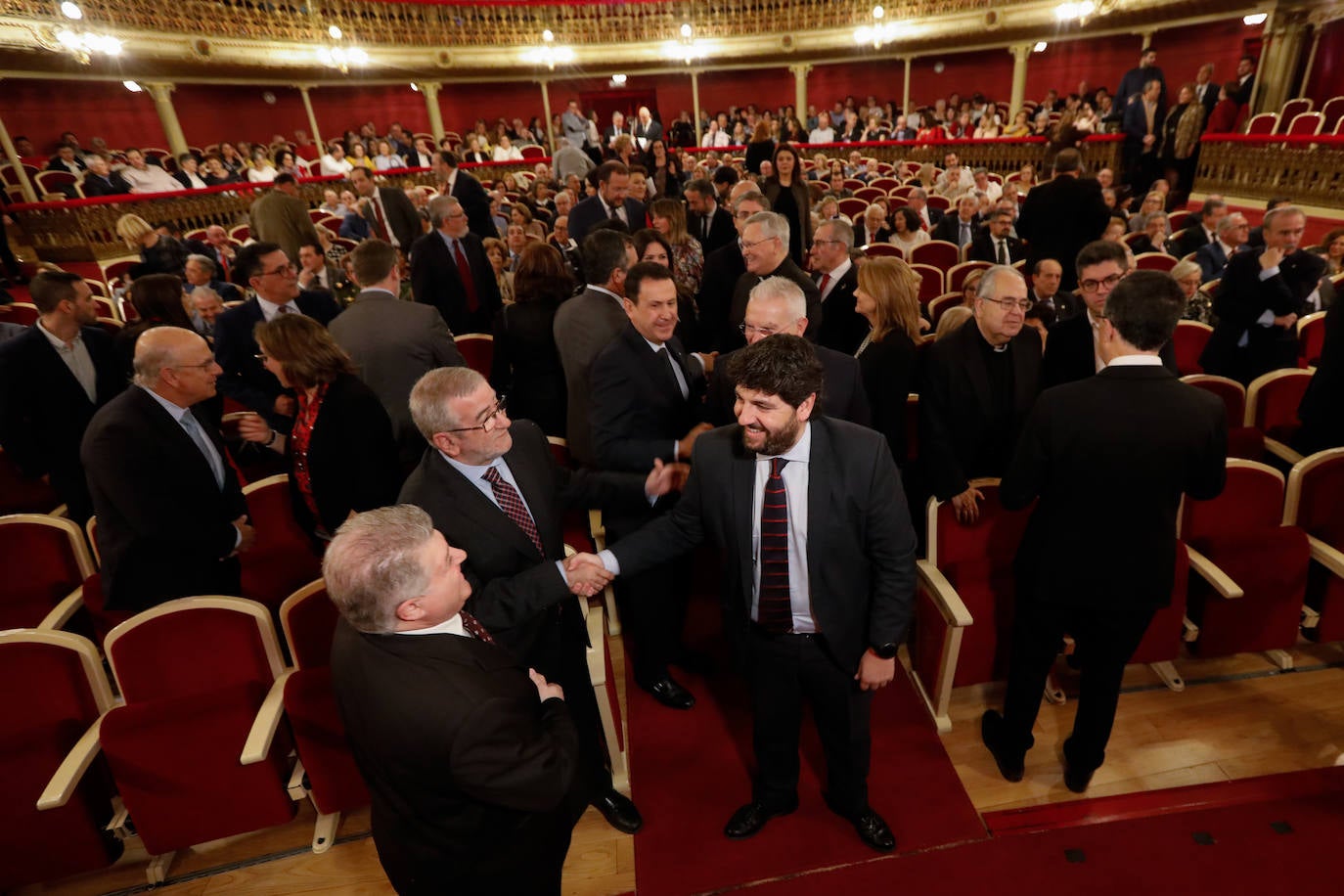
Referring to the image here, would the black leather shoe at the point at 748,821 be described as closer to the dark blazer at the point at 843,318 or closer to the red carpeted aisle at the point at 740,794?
the red carpeted aisle at the point at 740,794

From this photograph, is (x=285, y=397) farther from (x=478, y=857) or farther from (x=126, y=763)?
(x=478, y=857)

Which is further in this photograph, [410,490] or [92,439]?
[92,439]

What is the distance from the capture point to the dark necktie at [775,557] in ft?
5.73

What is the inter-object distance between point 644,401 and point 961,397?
1136 millimetres

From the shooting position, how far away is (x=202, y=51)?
12.5 meters

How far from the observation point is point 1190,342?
417cm

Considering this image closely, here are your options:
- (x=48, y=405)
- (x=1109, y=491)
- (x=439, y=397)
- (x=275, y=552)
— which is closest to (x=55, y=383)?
(x=48, y=405)

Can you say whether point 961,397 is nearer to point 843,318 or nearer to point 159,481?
point 843,318

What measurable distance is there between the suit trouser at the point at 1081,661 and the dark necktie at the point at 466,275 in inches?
160

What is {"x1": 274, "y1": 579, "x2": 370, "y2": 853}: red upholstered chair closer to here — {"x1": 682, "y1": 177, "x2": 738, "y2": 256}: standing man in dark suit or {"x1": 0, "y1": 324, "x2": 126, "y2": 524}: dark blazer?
{"x1": 0, "y1": 324, "x2": 126, "y2": 524}: dark blazer

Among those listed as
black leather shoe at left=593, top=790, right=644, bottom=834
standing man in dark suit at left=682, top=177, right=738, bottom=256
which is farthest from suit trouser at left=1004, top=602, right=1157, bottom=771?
standing man in dark suit at left=682, top=177, right=738, bottom=256

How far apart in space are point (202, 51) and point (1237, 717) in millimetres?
16707

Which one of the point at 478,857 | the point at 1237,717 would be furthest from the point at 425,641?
the point at 1237,717

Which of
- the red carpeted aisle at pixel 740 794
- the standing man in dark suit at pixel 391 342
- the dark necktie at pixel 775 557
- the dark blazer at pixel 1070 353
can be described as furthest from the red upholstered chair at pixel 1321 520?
the standing man in dark suit at pixel 391 342
